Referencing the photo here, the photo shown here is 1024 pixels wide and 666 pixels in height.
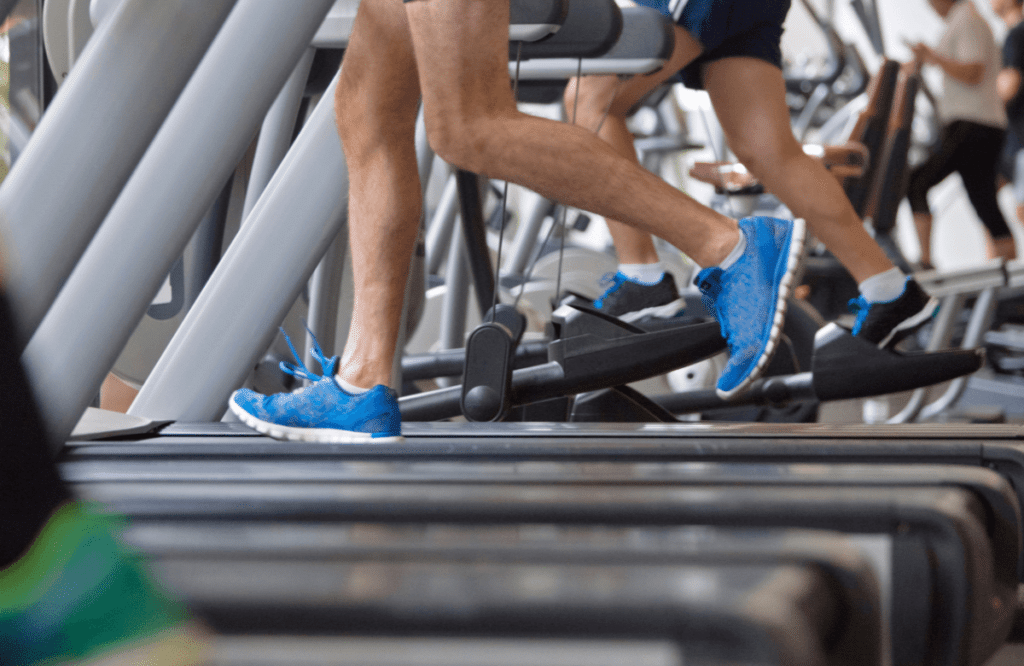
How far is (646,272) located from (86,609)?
1.81 metres

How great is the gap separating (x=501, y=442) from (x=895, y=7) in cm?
807

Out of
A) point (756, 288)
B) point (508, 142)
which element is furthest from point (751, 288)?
point (508, 142)

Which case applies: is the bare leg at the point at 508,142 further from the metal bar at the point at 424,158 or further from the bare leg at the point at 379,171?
the metal bar at the point at 424,158

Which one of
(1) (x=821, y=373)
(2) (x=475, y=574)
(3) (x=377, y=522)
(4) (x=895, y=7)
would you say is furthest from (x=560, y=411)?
(4) (x=895, y=7)

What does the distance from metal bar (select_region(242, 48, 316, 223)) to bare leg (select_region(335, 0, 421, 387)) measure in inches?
17.4

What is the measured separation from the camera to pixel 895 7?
7961 millimetres

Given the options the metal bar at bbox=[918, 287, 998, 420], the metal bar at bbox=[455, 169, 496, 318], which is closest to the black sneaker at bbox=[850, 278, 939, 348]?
the metal bar at bbox=[455, 169, 496, 318]

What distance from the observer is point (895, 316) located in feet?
5.70

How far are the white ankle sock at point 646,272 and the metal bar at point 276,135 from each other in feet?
2.51

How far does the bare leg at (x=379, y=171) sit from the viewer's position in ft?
4.36

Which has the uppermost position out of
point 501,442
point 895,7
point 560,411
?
point 895,7

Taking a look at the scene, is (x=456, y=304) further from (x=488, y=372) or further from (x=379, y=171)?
(x=379, y=171)

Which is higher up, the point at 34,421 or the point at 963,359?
the point at 34,421

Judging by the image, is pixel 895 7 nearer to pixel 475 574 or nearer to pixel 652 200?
pixel 652 200
